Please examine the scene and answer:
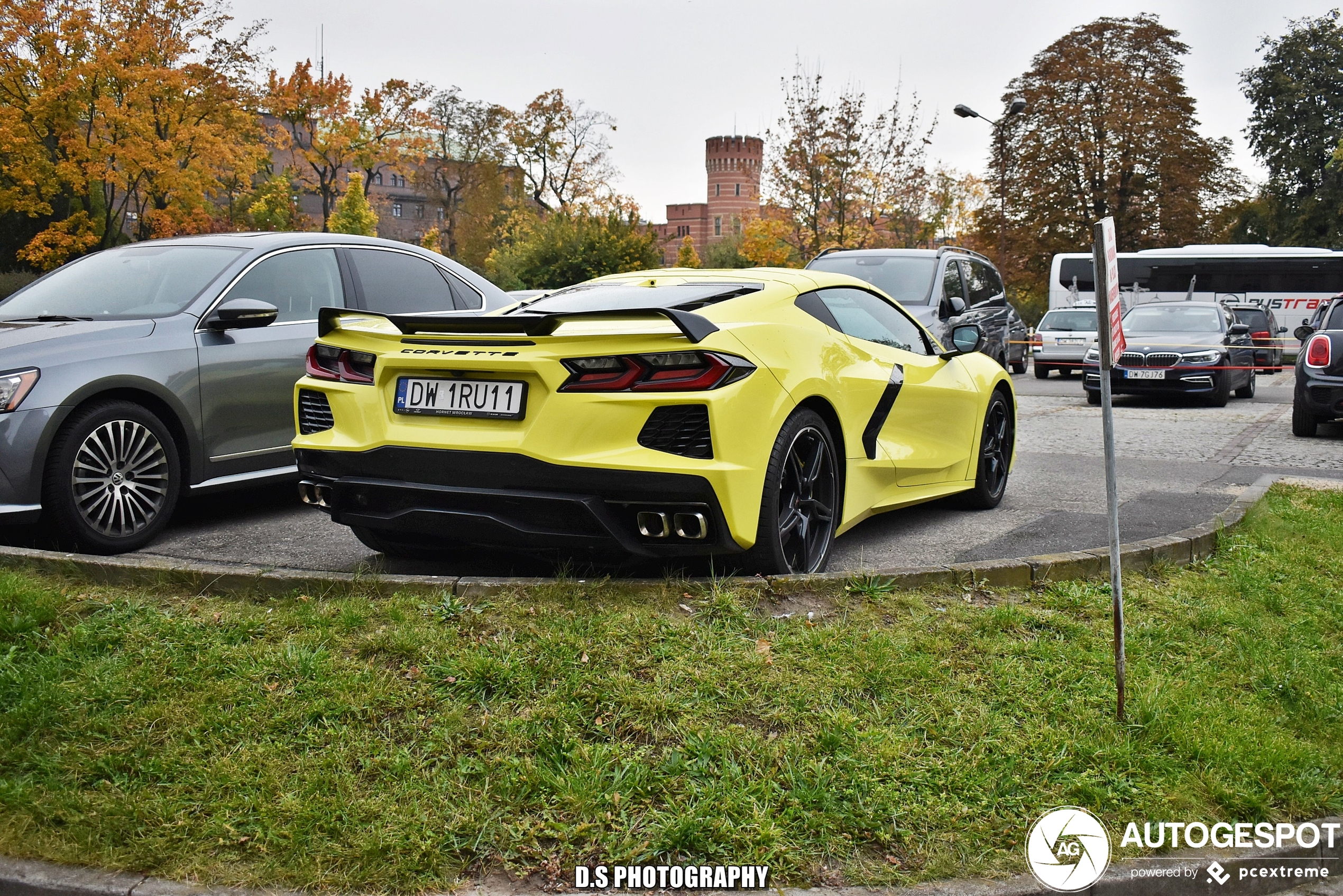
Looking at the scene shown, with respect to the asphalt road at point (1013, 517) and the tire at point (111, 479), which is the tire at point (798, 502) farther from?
the tire at point (111, 479)

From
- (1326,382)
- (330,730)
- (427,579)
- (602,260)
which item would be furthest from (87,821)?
(602,260)

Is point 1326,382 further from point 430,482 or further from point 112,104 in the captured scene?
point 112,104

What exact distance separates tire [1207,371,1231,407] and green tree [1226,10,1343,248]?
45707 mm

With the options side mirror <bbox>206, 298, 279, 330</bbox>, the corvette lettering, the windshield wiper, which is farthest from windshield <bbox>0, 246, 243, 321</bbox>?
the corvette lettering

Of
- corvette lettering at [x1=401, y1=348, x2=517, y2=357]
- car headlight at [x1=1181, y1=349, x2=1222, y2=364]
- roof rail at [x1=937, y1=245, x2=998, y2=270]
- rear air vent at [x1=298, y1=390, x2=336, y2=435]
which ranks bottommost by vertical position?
car headlight at [x1=1181, y1=349, x2=1222, y2=364]

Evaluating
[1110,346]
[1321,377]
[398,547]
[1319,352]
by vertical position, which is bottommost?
[398,547]

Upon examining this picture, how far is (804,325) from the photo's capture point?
5016 millimetres

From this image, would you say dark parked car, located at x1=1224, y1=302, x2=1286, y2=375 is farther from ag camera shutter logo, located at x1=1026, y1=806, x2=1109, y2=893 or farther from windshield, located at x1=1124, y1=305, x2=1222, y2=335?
ag camera shutter logo, located at x1=1026, y1=806, x2=1109, y2=893

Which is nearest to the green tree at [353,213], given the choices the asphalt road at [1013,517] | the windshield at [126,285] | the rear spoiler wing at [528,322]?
the asphalt road at [1013,517]

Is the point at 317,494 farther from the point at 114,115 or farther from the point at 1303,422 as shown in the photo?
the point at 114,115

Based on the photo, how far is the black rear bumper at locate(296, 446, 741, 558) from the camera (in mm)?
4180

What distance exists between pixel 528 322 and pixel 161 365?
2.57 metres

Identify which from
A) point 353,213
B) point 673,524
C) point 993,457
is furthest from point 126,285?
point 353,213

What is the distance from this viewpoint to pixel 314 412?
16.1 feet
